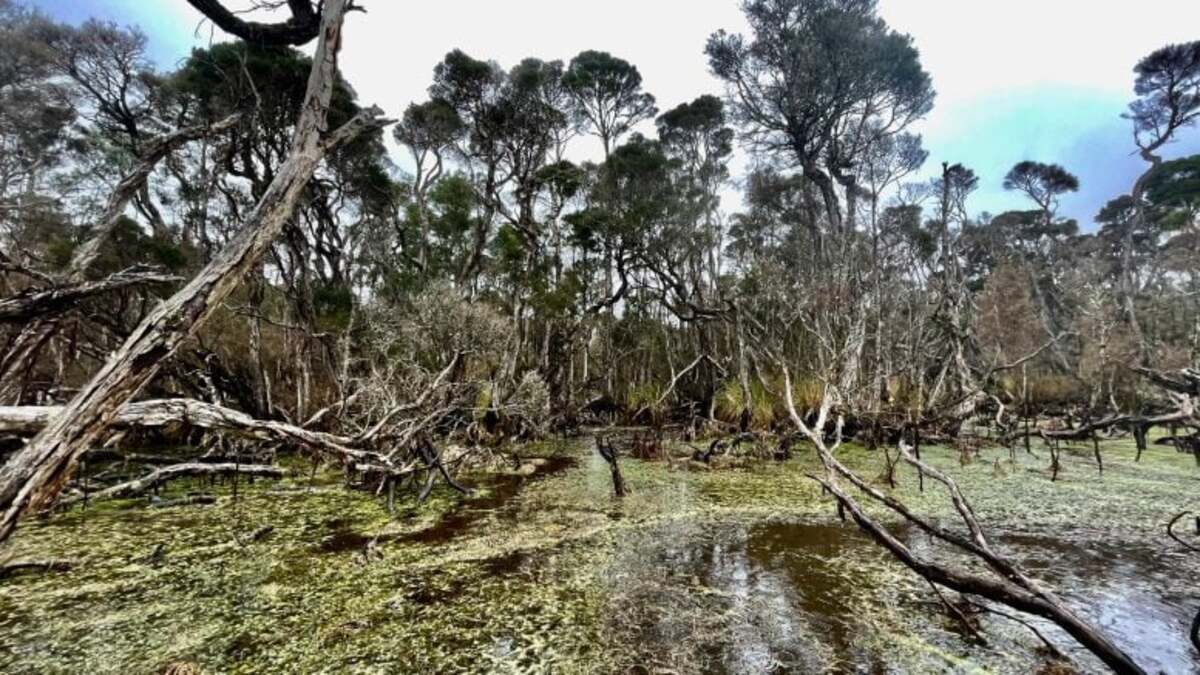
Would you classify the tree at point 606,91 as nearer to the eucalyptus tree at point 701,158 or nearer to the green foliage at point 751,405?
the eucalyptus tree at point 701,158

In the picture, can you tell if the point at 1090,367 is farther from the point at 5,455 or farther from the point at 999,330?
the point at 5,455

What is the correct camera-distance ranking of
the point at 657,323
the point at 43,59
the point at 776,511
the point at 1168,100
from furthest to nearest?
the point at 657,323
the point at 1168,100
the point at 43,59
the point at 776,511

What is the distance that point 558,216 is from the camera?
1557cm

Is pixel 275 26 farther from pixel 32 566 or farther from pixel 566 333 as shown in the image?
pixel 566 333

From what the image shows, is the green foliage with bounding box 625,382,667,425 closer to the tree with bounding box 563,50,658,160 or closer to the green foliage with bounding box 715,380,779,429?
the green foliage with bounding box 715,380,779,429

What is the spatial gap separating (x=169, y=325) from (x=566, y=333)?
11201 mm

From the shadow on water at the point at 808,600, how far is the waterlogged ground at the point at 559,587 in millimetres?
15

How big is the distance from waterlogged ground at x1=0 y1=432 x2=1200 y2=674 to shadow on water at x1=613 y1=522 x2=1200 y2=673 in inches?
0.6

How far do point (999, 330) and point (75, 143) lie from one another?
23212mm

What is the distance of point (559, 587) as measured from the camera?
9.82 feet

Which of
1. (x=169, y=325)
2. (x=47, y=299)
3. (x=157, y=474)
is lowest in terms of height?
(x=157, y=474)

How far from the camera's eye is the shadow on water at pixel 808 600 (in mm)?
2215

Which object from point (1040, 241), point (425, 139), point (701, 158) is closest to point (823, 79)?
point (701, 158)

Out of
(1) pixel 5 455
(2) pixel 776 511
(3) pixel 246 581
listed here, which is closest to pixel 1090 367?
(2) pixel 776 511
